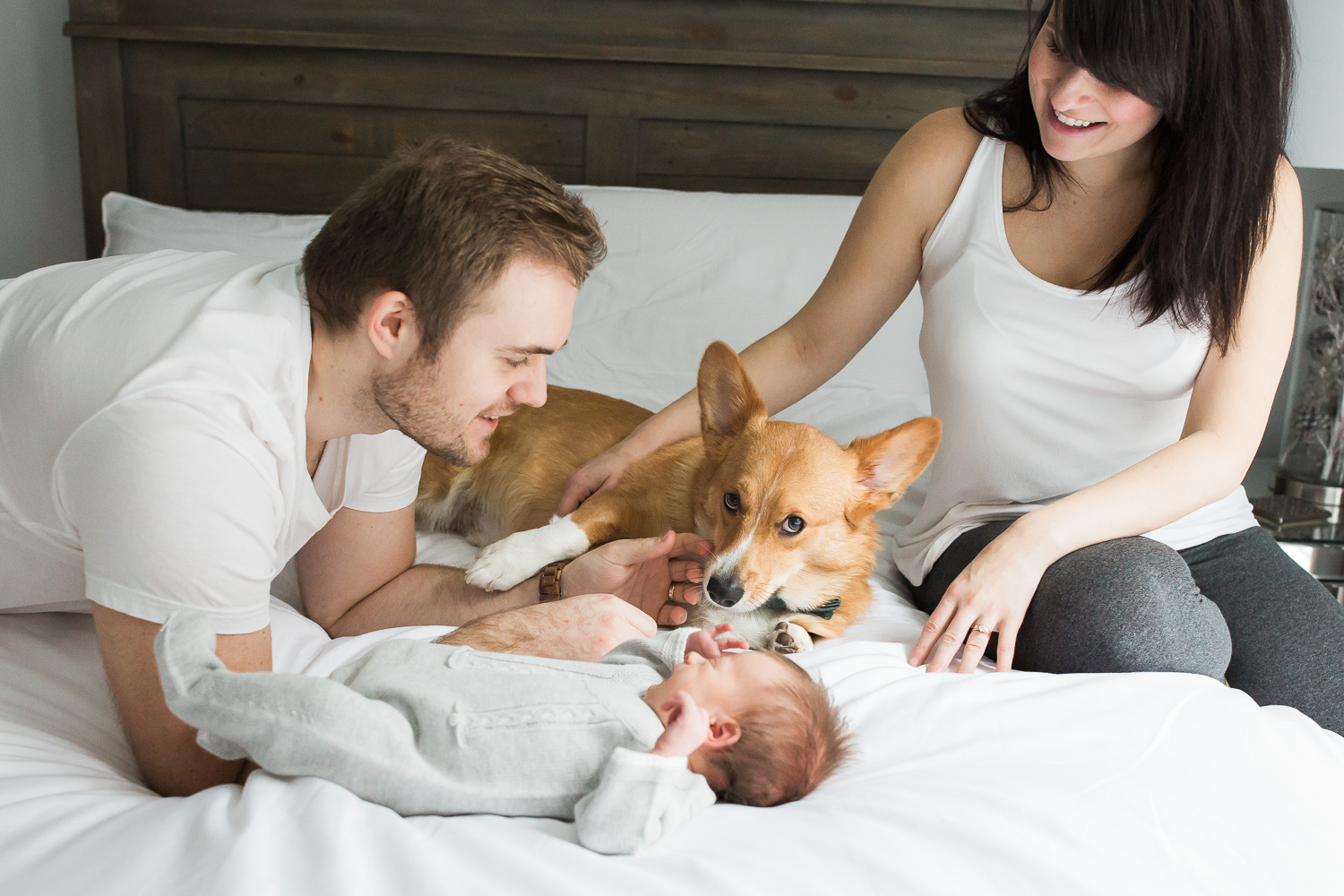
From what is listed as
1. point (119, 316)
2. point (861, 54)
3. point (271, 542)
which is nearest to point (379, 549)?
point (271, 542)

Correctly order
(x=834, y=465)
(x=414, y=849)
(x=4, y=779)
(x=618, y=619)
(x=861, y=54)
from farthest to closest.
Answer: (x=861, y=54)
(x=834, y=465)
(x=618, y=619)
(x=4, y=779)
(x=414, y=849)

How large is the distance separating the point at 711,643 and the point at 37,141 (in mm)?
3042

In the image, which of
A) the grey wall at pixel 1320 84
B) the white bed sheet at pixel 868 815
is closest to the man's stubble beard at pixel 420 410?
the white bed sheet at pixel 868 815

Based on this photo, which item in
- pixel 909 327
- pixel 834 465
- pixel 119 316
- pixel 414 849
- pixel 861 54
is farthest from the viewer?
pixel 861 54

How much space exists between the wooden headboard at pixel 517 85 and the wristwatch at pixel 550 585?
5.77ft

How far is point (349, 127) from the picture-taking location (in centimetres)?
296

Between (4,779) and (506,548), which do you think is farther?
(506,548)

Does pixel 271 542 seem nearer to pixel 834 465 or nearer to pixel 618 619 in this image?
pixel 618 619

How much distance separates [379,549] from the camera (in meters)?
1.51

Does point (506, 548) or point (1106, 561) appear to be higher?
point (1106, 561)

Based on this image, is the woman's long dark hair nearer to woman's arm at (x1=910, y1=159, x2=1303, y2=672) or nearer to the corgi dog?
woman's arm at (x1=910, y1=159, x2=1303, y2=672)

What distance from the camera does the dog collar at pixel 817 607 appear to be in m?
1.59

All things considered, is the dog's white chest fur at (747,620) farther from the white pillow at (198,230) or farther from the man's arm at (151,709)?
the white pillow at (198,230)

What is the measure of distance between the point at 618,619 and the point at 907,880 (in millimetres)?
577
